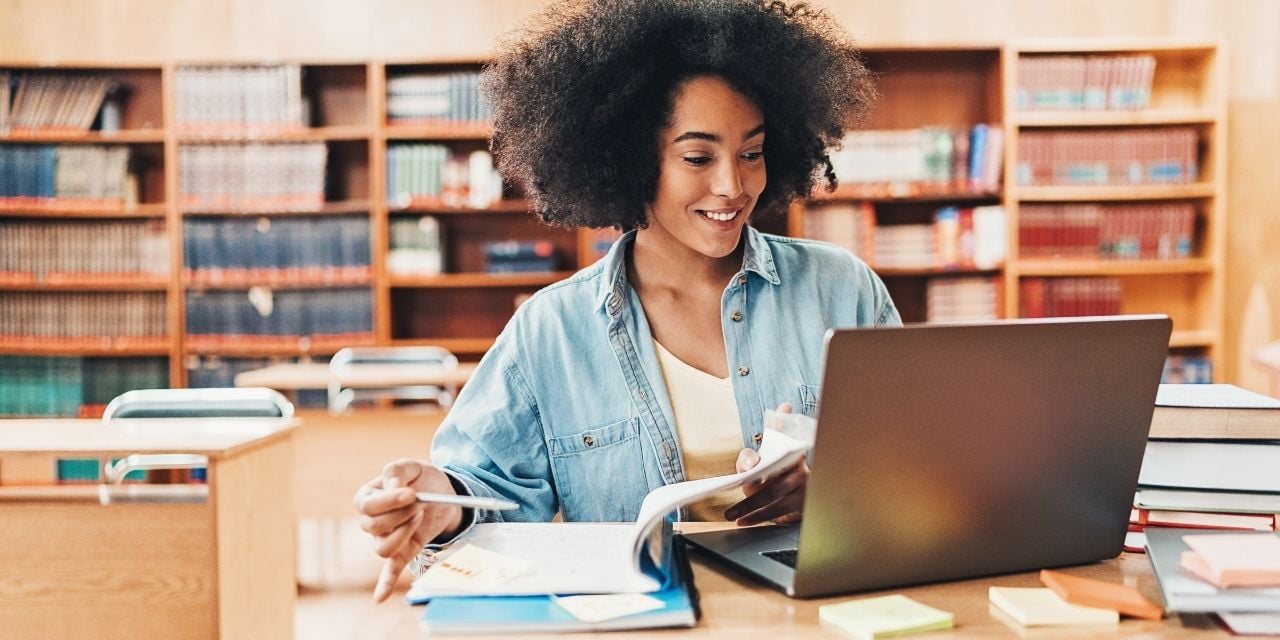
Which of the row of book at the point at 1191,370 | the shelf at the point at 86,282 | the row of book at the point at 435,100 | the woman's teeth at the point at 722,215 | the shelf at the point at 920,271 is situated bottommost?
the row of book at the point at 1191,370

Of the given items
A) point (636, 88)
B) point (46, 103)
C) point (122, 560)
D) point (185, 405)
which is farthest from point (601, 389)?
point (46, 103)

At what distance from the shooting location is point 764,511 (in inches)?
43.3

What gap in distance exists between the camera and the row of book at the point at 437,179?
463 centimetres

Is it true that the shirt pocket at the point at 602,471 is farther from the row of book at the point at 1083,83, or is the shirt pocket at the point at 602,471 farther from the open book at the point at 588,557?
the row of book at the point at 1083,83

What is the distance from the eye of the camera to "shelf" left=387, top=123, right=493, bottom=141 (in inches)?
181

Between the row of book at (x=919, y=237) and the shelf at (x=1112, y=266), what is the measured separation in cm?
15

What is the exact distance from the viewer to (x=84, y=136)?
469cm

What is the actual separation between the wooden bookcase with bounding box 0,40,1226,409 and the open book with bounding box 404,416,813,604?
3.69 meters

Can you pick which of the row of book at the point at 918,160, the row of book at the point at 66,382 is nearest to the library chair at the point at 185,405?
the row of book at the point at 66,382

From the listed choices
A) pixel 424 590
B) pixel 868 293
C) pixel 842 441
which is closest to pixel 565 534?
pixel 424 590

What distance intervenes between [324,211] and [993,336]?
4.26 metres

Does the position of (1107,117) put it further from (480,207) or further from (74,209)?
(74,209)

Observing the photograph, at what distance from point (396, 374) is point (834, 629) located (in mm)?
3386

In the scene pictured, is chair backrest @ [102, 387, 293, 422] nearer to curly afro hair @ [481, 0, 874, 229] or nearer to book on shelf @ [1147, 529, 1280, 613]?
curly afro hair @ [481, 0, 874, 229]
